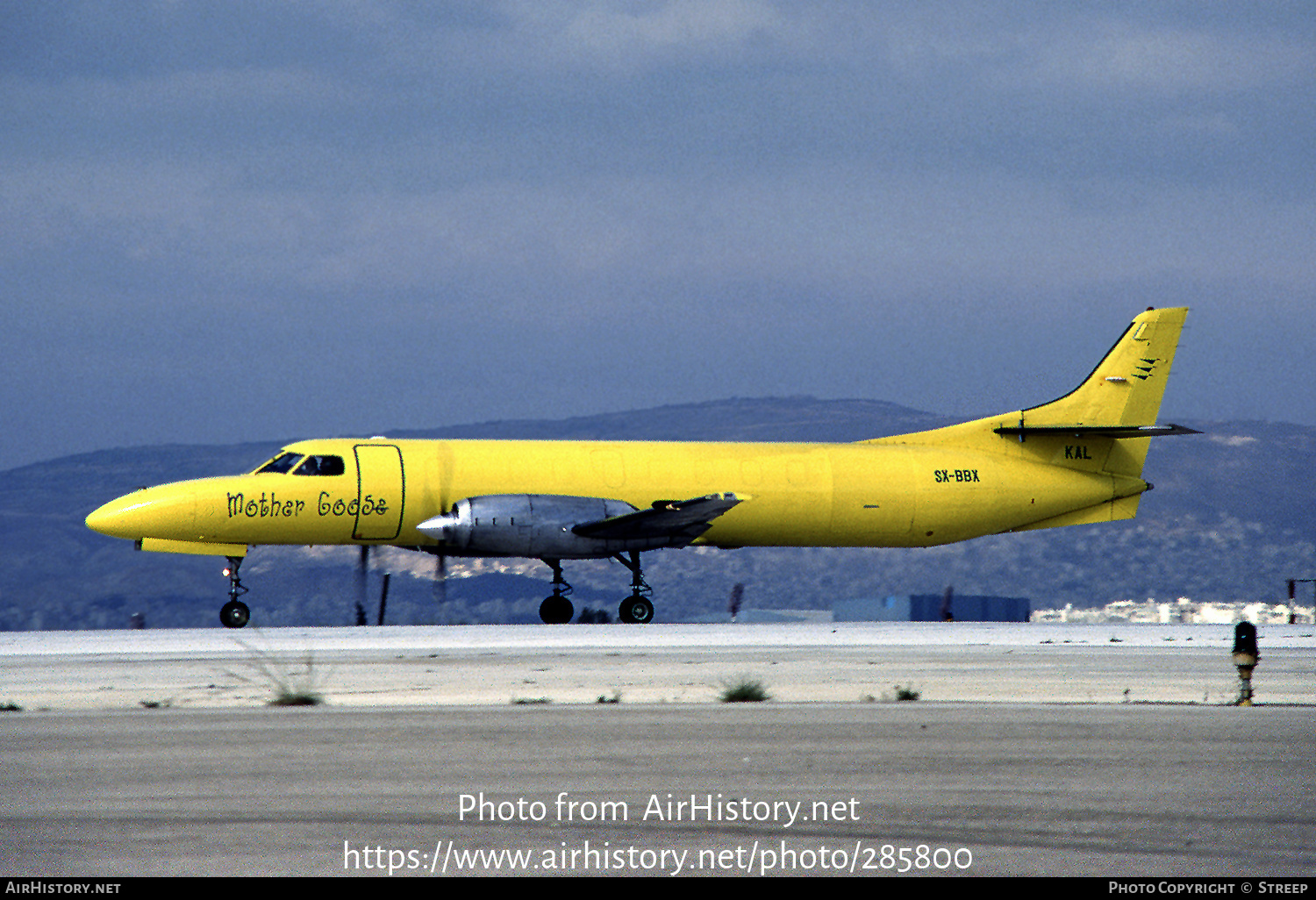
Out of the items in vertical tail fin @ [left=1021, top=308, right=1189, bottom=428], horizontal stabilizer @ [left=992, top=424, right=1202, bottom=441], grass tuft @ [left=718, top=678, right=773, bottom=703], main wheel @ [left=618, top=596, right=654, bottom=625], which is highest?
vertical tail fin @ [left=1021, top=308, right=1189, bottom=428]

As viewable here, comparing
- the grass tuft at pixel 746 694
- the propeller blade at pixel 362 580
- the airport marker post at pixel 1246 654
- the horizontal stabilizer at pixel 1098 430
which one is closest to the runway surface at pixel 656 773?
the grass tuft at pixel 746 694

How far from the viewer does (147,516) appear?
102 ft

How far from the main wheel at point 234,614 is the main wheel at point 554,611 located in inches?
260

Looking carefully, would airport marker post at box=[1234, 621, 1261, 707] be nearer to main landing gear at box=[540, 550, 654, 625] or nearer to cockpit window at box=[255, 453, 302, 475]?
main landing gear at box=[540, 550, 654, 625]

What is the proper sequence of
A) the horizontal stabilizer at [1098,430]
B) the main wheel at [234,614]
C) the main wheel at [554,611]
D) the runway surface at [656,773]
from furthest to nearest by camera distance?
the horizontal stabilizer at [1098,430] → the main wheel at [554,611] → the main wheel at [234,614] → the runway surface at [656,773]

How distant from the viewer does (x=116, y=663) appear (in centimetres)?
2130

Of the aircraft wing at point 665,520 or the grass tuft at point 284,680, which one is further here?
the aircraft wing at point 665,520

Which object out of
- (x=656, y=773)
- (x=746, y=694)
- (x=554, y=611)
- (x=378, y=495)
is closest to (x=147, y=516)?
(x=378, y=495)

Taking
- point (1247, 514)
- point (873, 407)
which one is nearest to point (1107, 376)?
point (1247, 514)

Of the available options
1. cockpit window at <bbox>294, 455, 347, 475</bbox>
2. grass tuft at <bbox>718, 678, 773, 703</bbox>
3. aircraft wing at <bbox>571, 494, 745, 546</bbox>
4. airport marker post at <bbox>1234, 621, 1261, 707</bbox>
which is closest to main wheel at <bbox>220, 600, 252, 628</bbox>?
cockpit window at <bbox>294, 455, 347, 475</bbox>

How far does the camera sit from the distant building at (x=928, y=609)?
43.2 meters

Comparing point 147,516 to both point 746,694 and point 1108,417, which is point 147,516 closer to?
point 746,694

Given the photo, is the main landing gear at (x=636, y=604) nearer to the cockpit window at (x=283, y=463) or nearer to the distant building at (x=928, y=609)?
the cockpit window at (x=283, y=463)

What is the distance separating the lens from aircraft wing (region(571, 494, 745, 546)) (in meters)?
31.9
